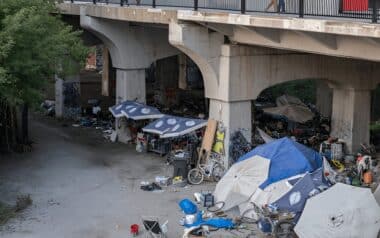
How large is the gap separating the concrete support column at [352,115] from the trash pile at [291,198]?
164 inches

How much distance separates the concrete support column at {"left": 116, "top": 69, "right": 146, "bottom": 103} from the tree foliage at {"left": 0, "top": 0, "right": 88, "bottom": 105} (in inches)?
258

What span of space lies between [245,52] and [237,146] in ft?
11.3

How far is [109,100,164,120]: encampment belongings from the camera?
28.8m

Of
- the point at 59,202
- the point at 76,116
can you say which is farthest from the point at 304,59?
the point at 76,116

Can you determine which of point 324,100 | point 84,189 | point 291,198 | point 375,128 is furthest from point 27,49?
point 324,100

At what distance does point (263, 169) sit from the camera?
67.4 ft

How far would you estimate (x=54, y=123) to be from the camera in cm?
3722

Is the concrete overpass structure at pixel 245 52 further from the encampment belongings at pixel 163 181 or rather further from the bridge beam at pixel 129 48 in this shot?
the encampment belongings at pixel 163 181

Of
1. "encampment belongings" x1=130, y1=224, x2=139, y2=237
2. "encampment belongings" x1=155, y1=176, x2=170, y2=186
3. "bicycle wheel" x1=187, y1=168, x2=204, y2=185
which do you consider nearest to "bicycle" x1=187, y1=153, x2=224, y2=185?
"bicycle wheel" x1=187, y1=168, x2=204, y2=185

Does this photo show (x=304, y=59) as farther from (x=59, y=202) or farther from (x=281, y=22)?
(x=59, y=202)

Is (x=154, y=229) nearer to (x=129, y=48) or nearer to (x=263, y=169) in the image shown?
(x=263, y=169)

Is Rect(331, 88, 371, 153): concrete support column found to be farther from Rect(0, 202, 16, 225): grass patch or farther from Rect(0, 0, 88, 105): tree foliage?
Rect(0, 202, 16, 225): grass patch

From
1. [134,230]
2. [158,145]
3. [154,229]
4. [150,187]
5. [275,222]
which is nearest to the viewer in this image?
[154,229]

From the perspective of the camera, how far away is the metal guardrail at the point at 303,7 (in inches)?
645
